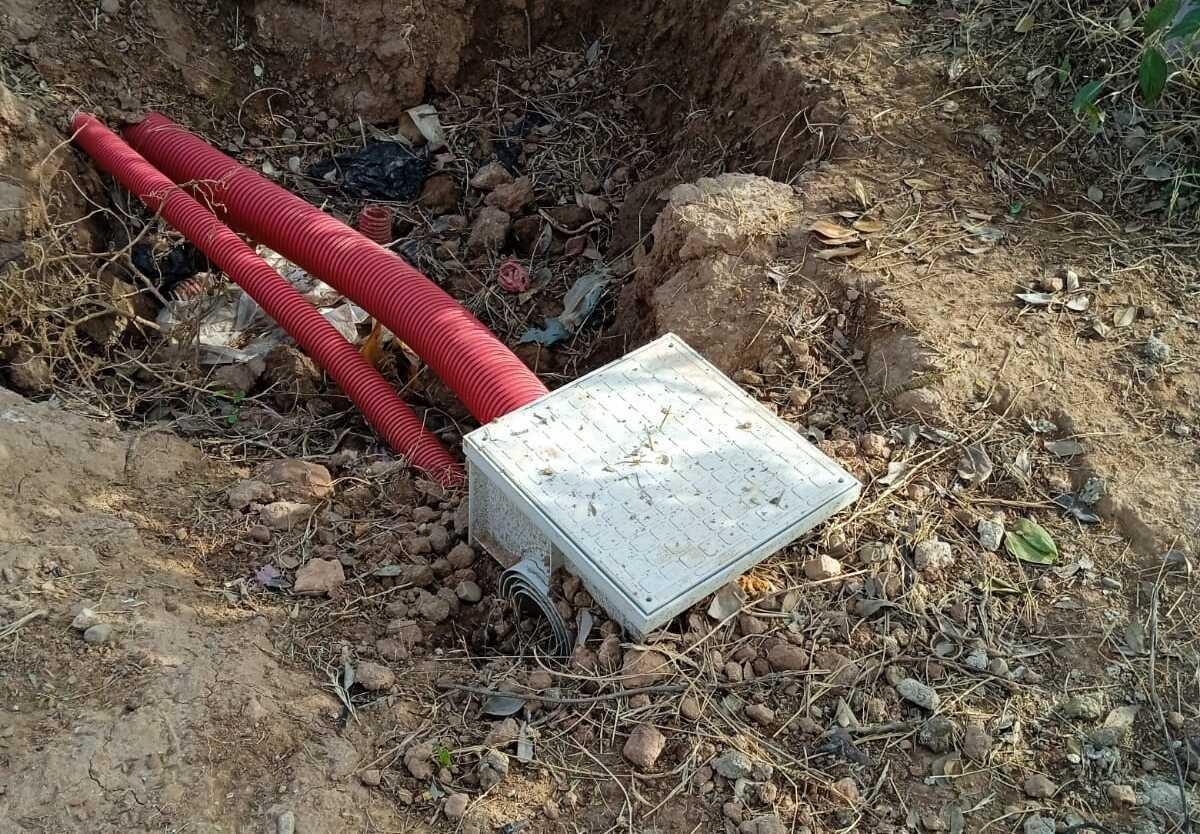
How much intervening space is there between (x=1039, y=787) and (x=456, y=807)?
3.85 feet

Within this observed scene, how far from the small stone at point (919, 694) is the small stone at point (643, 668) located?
1.68ft

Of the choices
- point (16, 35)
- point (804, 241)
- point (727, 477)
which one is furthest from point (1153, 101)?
point (16, 35)

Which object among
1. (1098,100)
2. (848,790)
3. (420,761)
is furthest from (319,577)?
(1098,100)

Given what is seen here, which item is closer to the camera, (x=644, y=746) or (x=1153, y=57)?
(x=644, y=746)

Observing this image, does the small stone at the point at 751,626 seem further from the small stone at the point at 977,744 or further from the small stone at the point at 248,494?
the small stone at the point at 248,494

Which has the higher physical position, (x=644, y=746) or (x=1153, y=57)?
(x=1153, y=57)

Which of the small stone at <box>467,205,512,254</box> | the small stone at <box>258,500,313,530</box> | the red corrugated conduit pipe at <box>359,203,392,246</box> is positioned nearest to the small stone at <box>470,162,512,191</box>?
the small stone at <box>467,205,512,254</box>

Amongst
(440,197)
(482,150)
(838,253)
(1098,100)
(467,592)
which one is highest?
(1098,100)

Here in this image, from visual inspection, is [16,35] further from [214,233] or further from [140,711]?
[140,711]

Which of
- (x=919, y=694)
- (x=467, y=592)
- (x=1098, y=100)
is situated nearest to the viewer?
(x=919, y=694)

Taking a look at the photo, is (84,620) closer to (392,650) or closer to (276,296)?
(392,650)

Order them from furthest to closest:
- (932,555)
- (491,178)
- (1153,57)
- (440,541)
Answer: (491,178) < (1153,57) < (440,541) < (932,555)

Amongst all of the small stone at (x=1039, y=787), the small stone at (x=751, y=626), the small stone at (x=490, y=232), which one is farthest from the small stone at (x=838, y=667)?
the small stone at (x=490, y=232)

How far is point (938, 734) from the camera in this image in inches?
81.2
